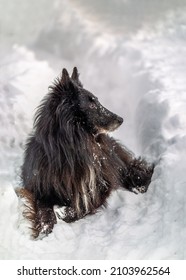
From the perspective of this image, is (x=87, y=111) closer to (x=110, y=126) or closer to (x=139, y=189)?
(x=110, y=126)

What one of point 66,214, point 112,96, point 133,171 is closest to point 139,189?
point 133,171

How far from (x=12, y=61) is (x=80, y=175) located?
3.67 m

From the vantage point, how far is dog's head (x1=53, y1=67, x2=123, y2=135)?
520 centimetres

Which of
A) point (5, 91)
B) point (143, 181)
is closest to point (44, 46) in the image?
Result: point (5, 91)

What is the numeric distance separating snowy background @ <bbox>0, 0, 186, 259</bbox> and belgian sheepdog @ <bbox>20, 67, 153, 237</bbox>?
0.16 meters

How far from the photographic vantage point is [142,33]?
352 inches

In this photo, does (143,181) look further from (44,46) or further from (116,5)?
(116,5)

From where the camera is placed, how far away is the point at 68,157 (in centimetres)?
522

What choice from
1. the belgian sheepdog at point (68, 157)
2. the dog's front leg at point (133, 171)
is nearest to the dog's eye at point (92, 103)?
the belgian sheepdog at point (68, 157)

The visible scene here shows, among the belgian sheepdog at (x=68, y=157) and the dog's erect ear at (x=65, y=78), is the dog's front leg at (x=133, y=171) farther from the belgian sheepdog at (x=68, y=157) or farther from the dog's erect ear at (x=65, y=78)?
the dog's erect ear at (x=65, y=78)

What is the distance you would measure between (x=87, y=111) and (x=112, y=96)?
2.57 meters

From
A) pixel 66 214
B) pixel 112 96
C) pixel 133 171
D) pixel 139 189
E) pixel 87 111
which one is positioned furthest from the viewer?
pixel 112 96
